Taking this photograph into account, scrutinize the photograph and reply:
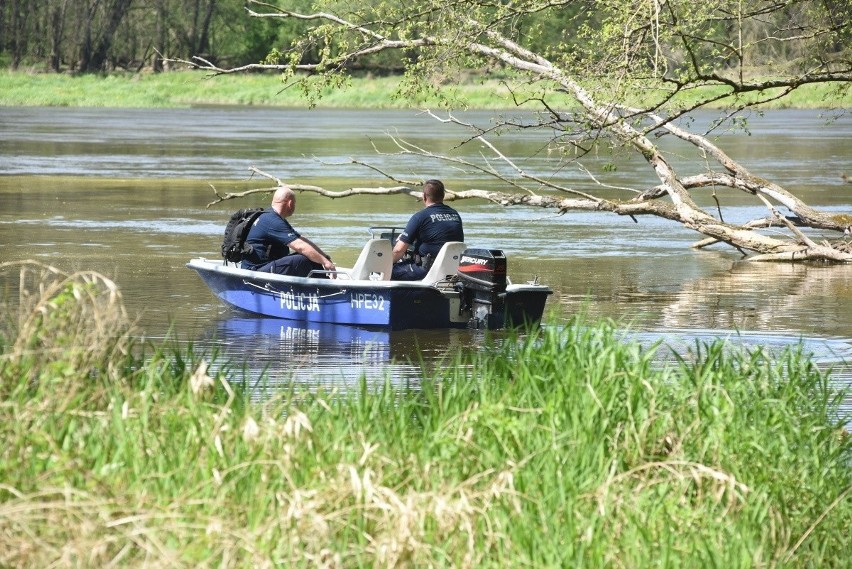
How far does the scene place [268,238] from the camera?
13391mm

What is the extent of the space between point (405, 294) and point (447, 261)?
43cm

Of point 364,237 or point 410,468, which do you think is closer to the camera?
point 410,468

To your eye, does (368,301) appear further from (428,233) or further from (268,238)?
(268,238)

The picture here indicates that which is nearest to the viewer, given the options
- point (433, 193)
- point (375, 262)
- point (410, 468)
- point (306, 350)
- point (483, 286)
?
point (410, 468)

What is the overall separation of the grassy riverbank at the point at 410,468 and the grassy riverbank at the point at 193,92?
60.9 m

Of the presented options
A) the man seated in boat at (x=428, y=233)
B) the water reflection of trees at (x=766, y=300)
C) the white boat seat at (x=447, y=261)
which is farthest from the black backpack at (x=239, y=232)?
the water reflection of trees at (x=766, y=300)

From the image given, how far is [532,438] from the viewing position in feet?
23.6

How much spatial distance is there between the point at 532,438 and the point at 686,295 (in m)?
8.71

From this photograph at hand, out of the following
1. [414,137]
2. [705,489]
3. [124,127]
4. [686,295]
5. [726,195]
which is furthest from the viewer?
[124,127]

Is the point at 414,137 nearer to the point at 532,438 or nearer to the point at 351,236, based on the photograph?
the point at 351,236

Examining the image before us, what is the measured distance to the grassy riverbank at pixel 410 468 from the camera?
5758 millimetres

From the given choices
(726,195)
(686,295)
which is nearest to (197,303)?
(686,295)

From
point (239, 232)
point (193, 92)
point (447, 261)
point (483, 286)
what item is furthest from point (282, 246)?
point (193, 92)

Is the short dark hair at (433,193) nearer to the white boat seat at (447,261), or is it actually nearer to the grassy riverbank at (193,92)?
the white boat seat at (447,261)
